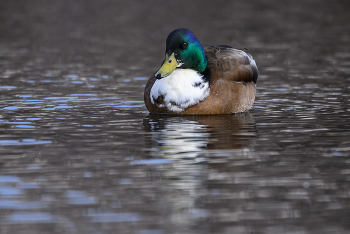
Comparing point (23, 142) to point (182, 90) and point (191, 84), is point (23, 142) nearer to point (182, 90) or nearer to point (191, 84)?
point (182, 90)

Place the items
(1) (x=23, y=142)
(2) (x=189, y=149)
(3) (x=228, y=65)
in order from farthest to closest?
(3) (x=228, y=65) < (1) (x=23, y=142) < (2) (x=189, y=149)

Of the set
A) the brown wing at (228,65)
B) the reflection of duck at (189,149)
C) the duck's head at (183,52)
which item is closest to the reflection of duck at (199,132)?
the reflection of duck at (189,149)

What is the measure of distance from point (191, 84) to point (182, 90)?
0.54 ft

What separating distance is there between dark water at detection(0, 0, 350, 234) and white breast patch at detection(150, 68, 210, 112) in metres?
0.25

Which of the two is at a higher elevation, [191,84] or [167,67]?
[167,67]

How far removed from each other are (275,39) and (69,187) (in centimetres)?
1595

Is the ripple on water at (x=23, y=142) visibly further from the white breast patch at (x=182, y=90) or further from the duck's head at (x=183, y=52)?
the duck's head at (x=183, y=52)

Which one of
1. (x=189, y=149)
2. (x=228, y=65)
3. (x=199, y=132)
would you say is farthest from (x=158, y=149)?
(x=228, y=65)

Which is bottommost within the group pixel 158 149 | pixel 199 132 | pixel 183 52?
pixel 199 132

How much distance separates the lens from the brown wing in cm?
1102

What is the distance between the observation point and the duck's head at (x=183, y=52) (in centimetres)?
1069

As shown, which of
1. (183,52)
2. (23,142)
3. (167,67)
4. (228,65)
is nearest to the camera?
(23,142)

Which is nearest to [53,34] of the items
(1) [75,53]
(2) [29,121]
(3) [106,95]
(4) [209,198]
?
(1) [75,53]

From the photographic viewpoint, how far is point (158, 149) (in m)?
8.38
